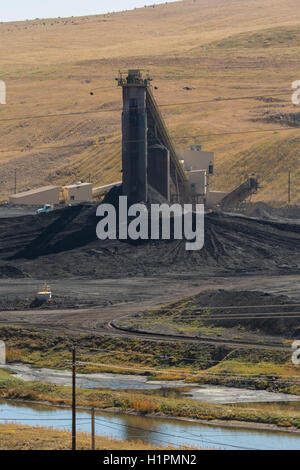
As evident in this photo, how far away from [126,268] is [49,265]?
6.84 metres

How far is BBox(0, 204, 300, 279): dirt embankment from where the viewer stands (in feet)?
299

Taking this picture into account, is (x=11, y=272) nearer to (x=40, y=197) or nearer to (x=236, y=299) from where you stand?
(x=236, y=299)

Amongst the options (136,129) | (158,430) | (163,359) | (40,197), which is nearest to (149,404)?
(158,430)

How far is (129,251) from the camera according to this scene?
9381 centimetres


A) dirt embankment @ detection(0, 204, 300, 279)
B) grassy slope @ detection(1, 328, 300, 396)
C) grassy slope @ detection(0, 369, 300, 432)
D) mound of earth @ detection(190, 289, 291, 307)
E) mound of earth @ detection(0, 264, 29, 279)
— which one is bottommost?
grassy slope @ detection(0, 369, 300, 432)

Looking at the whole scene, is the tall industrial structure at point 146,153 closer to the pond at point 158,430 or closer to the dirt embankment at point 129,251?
the dirt embankment at point 129,251

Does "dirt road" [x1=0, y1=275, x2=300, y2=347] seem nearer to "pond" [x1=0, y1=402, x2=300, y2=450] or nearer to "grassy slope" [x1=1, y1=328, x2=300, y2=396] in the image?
"grassy slope" [x1=1, y1=328, x2=300, y2=396]

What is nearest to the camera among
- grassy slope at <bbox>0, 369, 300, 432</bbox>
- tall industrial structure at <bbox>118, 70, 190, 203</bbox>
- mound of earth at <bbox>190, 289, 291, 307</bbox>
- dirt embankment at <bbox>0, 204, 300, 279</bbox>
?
grassy slope at <bbox>0, 369, 300, 432</bbox>

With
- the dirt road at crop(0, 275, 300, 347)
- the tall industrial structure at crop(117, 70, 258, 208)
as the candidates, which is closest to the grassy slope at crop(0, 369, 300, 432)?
the dirt road at crop(0, 275, 300, 347)

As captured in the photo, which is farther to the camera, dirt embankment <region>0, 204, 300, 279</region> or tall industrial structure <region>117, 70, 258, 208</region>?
tall industrial structure <region>117, 70, 258, 208</region>

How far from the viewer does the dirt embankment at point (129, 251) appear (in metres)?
91.0

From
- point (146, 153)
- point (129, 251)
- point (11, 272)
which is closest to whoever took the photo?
point (11, 272)

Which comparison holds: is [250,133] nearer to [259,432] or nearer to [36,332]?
[36,332]

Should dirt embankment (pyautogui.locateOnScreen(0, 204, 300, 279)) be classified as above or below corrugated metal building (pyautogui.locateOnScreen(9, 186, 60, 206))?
below
